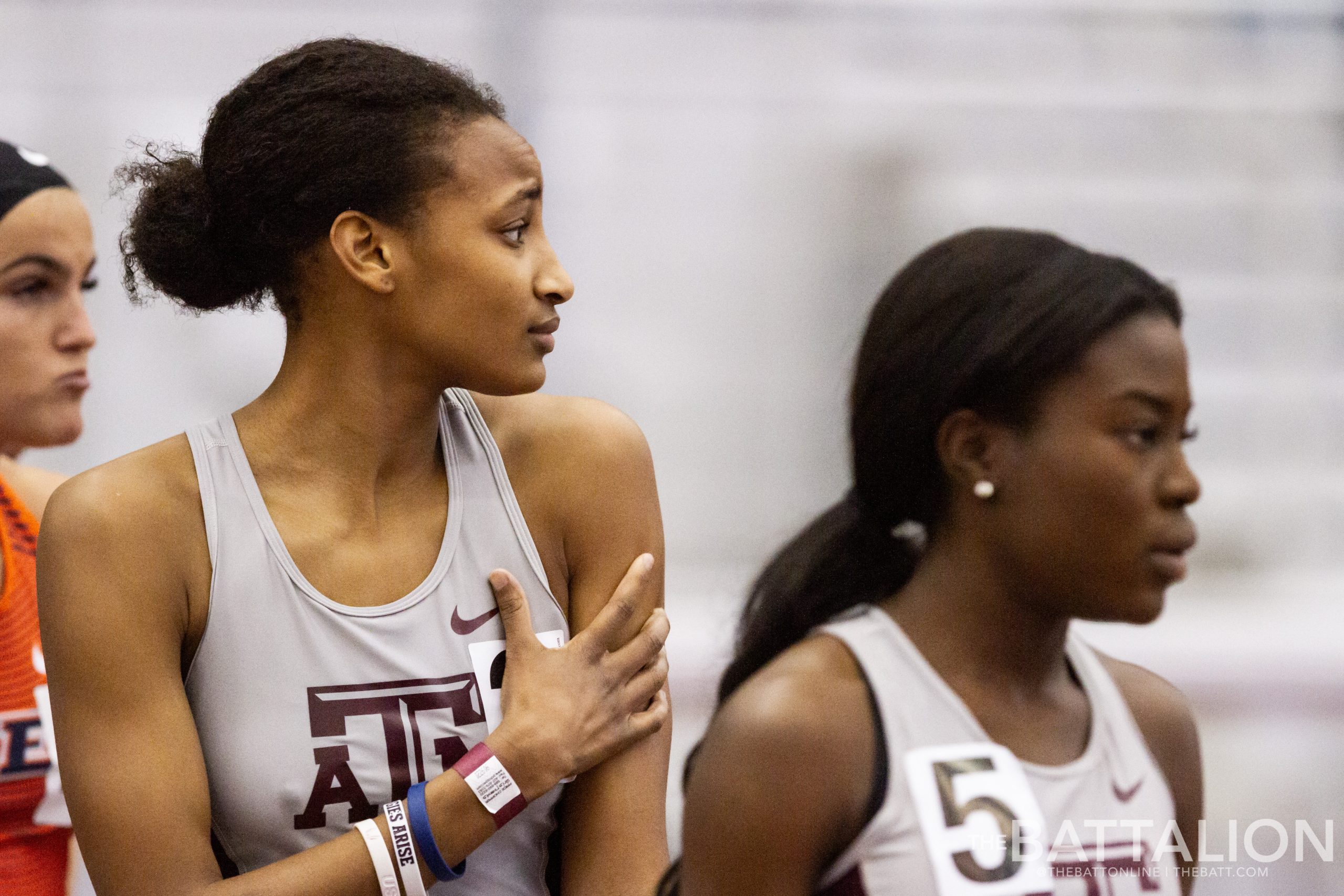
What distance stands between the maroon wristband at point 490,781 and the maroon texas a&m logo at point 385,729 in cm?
5

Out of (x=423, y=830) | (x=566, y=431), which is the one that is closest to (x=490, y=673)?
(x=423, y=830)

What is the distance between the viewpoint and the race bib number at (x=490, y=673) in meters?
1.24

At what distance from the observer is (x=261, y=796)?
1.20m

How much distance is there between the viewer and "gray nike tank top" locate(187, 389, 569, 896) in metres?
1.20

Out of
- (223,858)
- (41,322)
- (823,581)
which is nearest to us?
(823,581)

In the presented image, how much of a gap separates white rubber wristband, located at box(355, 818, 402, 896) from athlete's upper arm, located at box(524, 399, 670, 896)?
0.21m

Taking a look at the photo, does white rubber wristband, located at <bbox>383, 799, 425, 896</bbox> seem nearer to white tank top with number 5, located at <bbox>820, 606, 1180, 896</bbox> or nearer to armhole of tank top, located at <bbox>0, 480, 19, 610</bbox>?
white tank top with number 5, located at <bbox>820, 606, 1180, 896</bbox>

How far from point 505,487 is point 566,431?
86 millimetres

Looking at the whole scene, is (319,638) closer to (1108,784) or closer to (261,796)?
(261,796)

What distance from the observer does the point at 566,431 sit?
4.40 ft

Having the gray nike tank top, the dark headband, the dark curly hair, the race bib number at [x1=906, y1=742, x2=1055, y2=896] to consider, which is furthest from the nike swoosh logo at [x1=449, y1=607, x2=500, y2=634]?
the dark headband

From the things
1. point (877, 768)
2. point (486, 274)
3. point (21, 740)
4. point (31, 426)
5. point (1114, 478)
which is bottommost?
point (21, 740)

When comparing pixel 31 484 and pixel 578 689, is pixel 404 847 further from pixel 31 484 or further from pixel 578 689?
pixel 31 484

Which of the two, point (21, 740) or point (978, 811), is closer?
point (978, 811)
